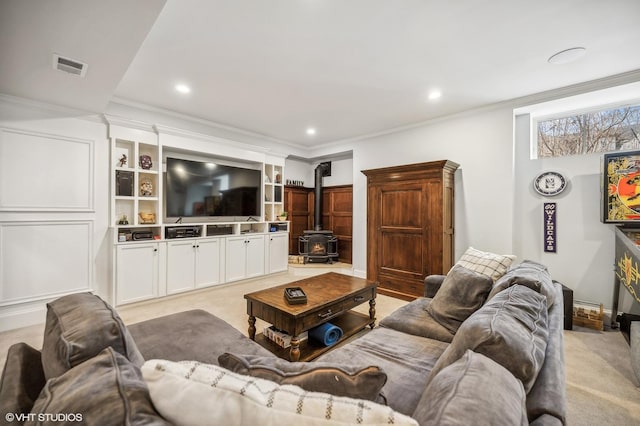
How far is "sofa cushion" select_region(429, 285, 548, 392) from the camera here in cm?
83

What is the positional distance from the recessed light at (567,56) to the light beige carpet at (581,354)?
264 cm

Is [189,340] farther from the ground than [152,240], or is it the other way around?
[152,240]

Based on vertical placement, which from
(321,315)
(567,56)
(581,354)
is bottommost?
(581,354)

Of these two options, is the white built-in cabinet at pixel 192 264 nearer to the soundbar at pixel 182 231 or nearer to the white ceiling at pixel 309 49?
the soundbar at pixel 182 231

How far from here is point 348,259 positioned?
6.29m

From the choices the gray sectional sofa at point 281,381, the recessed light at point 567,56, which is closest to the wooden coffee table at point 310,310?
the gray sectional sofa at point 281,381

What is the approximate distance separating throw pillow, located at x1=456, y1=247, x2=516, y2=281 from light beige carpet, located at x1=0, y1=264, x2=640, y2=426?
2.92ft

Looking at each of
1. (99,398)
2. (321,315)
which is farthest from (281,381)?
(321,315)

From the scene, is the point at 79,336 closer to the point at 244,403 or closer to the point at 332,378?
the point at 244,403

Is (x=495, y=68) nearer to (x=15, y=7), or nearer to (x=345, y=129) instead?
(x=345, y=129)

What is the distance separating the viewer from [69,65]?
2.21 metres

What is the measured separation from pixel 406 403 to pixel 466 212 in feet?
11.0

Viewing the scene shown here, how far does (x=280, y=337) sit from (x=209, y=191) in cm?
298

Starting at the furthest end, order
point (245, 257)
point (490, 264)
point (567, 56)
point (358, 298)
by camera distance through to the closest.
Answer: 1. point (245, 257)
2. point (358, 298)
3. point (567, 56)
4. point (490, 264)
